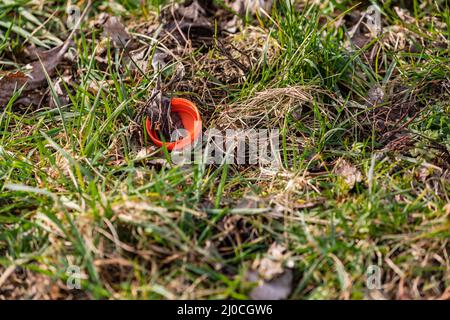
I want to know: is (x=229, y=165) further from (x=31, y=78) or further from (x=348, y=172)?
(x=31, y=78)

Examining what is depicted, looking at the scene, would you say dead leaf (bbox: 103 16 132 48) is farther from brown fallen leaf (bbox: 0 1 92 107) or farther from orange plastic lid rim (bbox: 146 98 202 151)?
orange plastic lid rim (bbox: 146 98 202 151)

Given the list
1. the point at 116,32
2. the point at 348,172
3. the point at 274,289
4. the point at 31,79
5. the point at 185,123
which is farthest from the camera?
the point at 116,32

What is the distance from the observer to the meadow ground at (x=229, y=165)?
2.59 meters

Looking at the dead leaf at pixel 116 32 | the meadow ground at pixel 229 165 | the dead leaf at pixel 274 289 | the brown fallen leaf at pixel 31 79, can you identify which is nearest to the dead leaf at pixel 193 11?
the meadow ground at pixel 229 165

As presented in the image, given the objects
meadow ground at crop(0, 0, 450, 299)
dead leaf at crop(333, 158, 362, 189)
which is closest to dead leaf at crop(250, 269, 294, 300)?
meadow ground at crop(0, 0, 450, 299)

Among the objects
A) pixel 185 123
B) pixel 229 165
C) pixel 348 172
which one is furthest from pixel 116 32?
pixel 348 172

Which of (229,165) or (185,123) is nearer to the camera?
(229,165)

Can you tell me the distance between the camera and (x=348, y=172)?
303 cm

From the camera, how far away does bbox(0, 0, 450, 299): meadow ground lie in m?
2.59

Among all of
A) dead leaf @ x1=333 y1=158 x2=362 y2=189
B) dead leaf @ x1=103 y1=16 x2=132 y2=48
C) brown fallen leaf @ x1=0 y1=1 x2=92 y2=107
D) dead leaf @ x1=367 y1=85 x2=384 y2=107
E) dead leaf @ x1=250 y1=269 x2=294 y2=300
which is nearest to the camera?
dead leaf @ x1=250 y1=269 x2=294 y2=300

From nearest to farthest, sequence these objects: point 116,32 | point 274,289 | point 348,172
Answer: point 274,289, point 348,172, point 116,32

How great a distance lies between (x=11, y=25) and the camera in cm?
377

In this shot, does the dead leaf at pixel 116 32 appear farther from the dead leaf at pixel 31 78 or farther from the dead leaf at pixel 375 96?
the dead leaf at pixel 375 96

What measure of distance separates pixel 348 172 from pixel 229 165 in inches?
22.7
